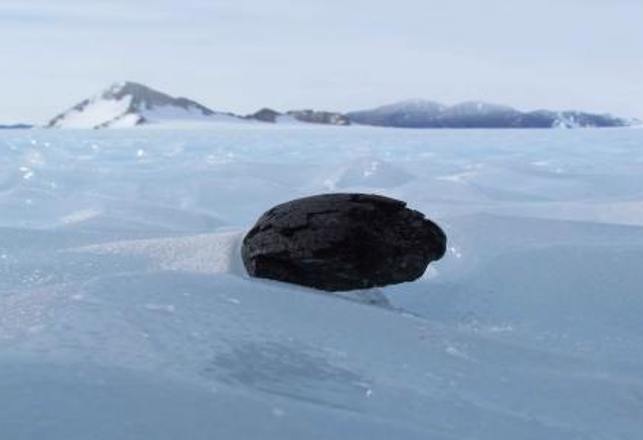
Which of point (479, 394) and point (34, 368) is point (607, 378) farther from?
point (34, 368)

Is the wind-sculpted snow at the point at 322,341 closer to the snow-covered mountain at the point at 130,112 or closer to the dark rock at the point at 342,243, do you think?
the dark rock at the point at 342,243

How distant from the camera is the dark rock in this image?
5.31 metres


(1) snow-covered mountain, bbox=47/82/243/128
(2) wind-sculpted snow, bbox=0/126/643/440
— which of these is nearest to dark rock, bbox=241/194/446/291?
(2) wind-sculpted snow, bbox=0/126/643/440

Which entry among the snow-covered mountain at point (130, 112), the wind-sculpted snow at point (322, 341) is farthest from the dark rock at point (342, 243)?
the snow-covered mountain at point (130, 112)

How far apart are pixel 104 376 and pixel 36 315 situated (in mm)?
915

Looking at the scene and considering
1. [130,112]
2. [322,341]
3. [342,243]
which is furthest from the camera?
[130,112]

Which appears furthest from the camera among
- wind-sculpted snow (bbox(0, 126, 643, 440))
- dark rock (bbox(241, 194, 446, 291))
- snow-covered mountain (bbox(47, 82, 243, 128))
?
snow-covered mountain (bbox(47, 82, 243, 128))

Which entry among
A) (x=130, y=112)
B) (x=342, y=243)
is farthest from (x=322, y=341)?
(x=130, y=112)

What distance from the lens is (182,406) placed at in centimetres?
262

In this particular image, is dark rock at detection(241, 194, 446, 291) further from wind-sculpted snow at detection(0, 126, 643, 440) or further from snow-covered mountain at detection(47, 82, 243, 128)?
snow-covered mountain at detection(47, 82, 243, 128)

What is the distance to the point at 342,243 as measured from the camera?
5.31 m

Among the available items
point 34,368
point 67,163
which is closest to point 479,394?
point 34,368

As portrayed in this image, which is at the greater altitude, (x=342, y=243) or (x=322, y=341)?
(x=342, y=243)

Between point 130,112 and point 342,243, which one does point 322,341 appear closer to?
point 342,243
